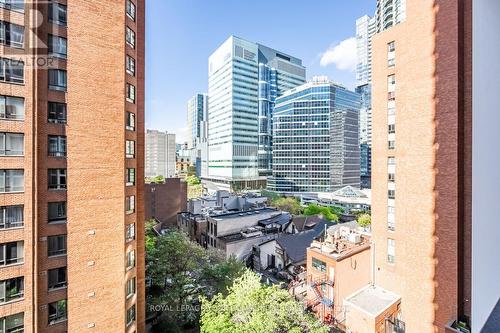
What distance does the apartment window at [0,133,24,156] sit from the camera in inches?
Answer: 401

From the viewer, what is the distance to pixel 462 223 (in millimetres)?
10500

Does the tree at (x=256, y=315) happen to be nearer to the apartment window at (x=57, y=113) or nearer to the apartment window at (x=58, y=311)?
the apartment window at (x=58, y=311)

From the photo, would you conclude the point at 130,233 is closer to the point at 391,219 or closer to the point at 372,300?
the point at 372,300

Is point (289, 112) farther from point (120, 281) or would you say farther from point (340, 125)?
point (120, 281)

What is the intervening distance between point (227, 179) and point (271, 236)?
167 feet

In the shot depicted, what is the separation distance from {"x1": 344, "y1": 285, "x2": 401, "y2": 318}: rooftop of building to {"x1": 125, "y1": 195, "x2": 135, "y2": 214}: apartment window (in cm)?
1484

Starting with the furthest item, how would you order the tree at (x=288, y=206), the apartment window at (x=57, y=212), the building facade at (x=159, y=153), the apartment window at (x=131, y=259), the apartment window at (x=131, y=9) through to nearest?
the building facade at (x=159, y=153) < the tree at (x=288, y=206) < the apartment window at (x=131, y=9) < the apartment window at (x=131, y=259) < the apartment window at (x=57, y=212)

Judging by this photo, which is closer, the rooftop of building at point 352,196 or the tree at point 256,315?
the tree at point 256,315

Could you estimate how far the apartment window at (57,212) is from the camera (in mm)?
11281

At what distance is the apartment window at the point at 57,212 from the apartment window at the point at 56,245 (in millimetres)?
799

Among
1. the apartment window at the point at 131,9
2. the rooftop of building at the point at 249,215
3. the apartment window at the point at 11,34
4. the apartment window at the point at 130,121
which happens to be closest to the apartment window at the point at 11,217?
the apartment window at the point at 130,121

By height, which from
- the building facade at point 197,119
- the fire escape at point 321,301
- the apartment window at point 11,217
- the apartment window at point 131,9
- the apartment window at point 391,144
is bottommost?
the fire escape at point 321,301

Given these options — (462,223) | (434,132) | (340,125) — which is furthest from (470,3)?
(340,125)

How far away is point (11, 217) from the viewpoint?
10.4 meters
